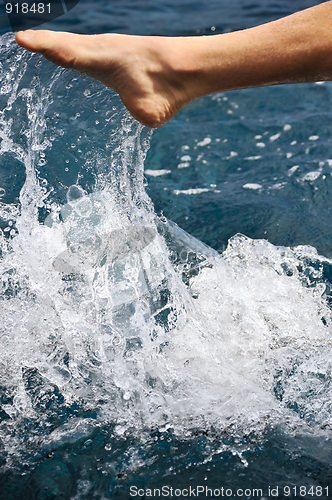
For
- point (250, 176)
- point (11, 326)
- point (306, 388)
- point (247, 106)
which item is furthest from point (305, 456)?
point (247, 106)

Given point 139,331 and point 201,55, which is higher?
point 201,55

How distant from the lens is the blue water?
4.77ft

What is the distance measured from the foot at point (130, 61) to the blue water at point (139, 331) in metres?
0.32

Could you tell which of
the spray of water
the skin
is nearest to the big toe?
the skin

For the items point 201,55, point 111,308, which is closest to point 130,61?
point 201,55

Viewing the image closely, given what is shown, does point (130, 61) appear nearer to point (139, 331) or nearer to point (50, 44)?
point (50, 44)

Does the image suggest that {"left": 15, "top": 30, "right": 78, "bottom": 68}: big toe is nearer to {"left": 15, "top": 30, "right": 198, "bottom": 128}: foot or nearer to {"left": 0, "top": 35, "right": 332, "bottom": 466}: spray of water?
{"left": 15, "top": 30, "right": 198, "bottom": 128}: foot

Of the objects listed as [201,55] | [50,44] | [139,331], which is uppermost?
[50,44]

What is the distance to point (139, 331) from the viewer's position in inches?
70.8

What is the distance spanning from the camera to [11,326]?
1.83 meters

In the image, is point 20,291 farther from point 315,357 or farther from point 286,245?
point 286,245

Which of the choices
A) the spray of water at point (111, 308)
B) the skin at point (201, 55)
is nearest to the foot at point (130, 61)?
the skin at point (201, 55)

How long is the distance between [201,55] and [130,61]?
237 millimetres

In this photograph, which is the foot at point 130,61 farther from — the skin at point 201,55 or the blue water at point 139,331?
the blue water at point 139,331
